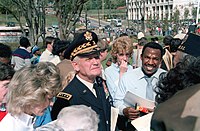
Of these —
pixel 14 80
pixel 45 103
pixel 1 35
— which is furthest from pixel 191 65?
pixel 1 35

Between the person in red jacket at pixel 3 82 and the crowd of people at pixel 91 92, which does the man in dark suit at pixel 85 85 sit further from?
the person in red jacket at pixel 3 82

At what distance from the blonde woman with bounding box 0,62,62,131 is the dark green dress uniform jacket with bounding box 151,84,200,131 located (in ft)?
4.36

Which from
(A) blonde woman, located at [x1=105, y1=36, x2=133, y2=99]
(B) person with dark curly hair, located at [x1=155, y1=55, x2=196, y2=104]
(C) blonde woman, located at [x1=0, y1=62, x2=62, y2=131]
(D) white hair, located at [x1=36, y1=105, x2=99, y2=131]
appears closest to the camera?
(B) person with dark curly hair, located at [x1=155, y1=55, x2=196, y2=104]

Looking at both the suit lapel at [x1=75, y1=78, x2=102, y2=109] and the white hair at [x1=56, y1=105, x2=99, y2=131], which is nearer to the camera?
the white hair at [x1=56, y1=105, x2=99, y2=131]

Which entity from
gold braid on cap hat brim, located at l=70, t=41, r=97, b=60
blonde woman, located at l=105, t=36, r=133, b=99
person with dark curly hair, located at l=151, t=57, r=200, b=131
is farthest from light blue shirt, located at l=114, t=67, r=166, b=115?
person with dark curly hair, located at l=151, t=57, r=200, b=131

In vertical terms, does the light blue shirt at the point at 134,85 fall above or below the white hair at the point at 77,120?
below

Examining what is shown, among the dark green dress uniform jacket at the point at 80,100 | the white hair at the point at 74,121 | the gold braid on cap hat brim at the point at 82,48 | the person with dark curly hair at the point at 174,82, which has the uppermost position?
the gold braid on cap hat brim at the point at 82,48

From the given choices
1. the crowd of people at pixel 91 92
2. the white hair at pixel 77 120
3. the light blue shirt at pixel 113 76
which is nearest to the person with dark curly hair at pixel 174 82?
the crowd of people at pixel 91 92

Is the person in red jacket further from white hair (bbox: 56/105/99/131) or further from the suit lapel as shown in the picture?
white hair (bbox: 56/105/99/131)

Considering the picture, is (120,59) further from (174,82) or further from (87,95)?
(174,82)

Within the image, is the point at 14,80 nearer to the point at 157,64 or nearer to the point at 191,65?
the point at 191,65

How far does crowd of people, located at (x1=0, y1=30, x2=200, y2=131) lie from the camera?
144 centimetres

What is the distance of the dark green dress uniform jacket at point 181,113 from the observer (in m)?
1.30

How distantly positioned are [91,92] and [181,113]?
188cm
